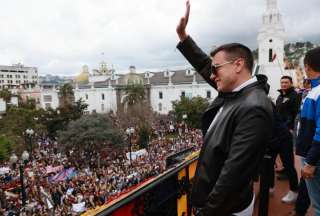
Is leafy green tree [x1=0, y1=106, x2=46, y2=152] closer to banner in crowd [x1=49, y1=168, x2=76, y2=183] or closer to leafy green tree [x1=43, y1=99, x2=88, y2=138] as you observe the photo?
leafy green tree [x1=43, y1=99, x2=88, y2=138]

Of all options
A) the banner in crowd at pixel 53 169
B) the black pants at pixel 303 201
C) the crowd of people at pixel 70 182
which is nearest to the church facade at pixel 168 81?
the crowd of people at pixel 70 182

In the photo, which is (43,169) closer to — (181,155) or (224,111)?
(181,155)

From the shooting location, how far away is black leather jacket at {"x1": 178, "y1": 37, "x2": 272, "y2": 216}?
4.78 ft

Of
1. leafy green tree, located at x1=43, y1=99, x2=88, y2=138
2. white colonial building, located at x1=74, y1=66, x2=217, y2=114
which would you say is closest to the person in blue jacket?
leafy green tree, located at x1=43, y1=99, x2=88, y2=138

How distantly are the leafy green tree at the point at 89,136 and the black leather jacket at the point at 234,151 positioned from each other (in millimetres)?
18820

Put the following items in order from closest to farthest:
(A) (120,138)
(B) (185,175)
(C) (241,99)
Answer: (C) (241,99) < (B) (185,175) < (A) (120,138)

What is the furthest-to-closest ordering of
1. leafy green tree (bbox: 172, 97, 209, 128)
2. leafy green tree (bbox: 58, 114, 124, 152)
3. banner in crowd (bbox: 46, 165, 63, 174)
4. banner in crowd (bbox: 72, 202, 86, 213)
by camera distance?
leafy green tree (bbox: 172, 97, 209, 128) < leafy green tree (bbox: 58, 114, 124, 152) < banner in crowd (bbox: 46, 165, 63, 174) < banner in crowd (bbox: 72, 202, 86, 213)

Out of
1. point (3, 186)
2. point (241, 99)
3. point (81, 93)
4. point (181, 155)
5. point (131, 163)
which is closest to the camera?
point (241, 99)

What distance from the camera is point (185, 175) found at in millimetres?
3059

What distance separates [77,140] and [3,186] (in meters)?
6.37

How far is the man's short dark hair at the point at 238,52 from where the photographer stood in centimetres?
170

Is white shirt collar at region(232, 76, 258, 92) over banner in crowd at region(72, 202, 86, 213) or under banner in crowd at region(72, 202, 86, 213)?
over

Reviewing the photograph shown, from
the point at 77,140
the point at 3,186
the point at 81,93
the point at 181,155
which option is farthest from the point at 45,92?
the point at 181,155

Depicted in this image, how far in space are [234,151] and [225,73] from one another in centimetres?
48
